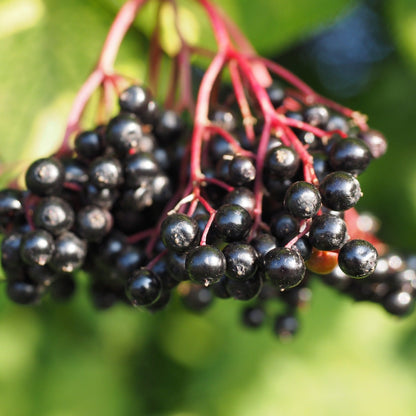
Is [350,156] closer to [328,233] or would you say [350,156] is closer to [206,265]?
[328,233]

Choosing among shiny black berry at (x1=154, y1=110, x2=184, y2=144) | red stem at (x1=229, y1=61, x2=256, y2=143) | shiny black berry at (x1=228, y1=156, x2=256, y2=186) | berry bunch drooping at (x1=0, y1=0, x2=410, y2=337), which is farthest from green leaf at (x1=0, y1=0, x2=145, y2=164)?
shiny black berry at (x1=228, y1=156, x2=256, y2=186)

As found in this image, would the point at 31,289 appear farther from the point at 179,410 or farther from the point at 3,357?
the point at 179,410

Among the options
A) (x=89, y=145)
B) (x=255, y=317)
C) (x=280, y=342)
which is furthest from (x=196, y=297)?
(x=280, y=342)

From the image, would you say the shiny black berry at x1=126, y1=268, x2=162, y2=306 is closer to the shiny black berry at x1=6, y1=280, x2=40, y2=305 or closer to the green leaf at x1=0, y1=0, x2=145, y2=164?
the shiny black berry at x1=6, y1=280, x2=40, y2=305

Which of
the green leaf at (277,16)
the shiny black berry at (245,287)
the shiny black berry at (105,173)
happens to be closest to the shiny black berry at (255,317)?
the shiny black berry at (245,287)

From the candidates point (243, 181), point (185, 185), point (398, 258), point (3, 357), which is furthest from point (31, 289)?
point (3, 357)

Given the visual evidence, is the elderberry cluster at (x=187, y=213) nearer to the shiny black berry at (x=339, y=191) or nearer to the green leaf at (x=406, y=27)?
the shiny black berry at (x=339, y=191)
